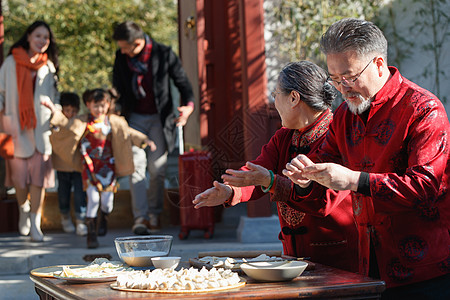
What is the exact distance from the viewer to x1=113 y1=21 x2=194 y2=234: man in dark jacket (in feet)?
20.3

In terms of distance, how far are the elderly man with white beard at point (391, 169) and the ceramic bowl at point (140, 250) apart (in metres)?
0.55

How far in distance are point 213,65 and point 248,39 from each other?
44.7 inches

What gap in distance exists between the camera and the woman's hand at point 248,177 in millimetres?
2580

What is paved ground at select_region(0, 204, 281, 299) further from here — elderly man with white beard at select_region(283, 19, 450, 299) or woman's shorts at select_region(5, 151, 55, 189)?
elderly man with white beard at select_region(283, 19, 450, 299)

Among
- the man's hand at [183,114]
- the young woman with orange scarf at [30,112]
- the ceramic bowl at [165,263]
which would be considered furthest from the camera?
the young woman with orange scarf at [30,112]

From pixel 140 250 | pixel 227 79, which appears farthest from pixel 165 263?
pixel 227 79

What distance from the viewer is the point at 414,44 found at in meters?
6.51

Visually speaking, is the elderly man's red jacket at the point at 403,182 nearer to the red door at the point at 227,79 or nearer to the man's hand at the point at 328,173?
the man's hand at the point at 328,173

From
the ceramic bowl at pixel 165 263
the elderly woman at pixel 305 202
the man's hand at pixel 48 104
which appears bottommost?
the ceramic bowl at pixel 165 263

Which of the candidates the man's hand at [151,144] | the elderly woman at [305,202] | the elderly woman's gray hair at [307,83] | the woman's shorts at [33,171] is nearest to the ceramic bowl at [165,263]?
the elderly woman at [305,202]

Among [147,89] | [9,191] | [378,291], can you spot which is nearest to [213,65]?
[147,89]

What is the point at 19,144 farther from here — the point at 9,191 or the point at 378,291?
the point at 378,291

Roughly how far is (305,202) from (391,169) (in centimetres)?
40

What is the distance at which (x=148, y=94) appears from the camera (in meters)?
6.30
